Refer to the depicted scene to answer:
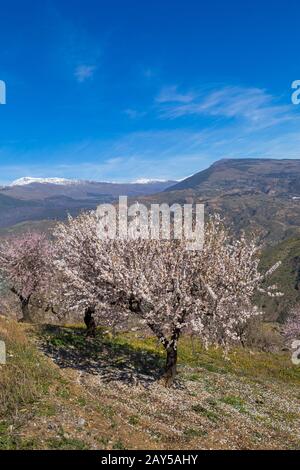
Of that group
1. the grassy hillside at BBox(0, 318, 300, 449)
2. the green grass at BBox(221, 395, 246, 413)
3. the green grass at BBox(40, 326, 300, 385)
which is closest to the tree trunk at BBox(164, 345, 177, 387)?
the grassy hillside at BBox(0, 318, 300, 449)

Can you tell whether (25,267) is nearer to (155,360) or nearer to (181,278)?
(155,360)

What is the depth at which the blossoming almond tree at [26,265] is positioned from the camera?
5191 centimetres

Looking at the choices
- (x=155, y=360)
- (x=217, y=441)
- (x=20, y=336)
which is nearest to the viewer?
(x=217, y=441)

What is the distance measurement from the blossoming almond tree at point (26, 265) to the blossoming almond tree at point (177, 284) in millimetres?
23292

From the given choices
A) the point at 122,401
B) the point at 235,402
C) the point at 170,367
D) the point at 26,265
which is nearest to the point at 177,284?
the point at 170,367

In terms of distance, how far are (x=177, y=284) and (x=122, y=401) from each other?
7393 mm

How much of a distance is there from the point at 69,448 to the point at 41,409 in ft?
12.9

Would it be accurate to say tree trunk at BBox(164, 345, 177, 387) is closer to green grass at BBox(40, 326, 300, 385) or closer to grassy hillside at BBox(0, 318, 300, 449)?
grassy hillside at BBox(0, 318, 300, 449)

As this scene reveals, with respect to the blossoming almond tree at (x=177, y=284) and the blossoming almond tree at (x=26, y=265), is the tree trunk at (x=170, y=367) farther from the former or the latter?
the blossoming almond tree at (x=26, y=265)

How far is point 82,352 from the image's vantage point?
34469 millimetres

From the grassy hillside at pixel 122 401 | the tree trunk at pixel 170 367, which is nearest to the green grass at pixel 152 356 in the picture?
the grassy hillside at pixel 122 401

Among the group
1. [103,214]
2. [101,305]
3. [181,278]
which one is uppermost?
[103,214]

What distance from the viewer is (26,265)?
5272 centimetres
